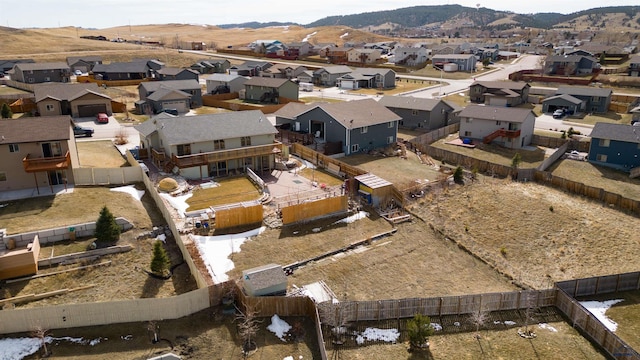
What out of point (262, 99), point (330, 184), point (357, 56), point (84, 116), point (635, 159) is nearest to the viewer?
point (330, 184)

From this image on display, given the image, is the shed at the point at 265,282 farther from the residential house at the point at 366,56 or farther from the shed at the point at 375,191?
the residential house at the point at 366,56

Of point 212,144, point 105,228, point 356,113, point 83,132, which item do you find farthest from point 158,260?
point 83,132

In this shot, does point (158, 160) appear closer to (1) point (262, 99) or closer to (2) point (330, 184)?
(2) point (330, 184)

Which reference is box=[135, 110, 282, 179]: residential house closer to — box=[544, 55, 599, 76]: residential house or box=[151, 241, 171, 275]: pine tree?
box=[151, 241, 171, 275]: pine tree

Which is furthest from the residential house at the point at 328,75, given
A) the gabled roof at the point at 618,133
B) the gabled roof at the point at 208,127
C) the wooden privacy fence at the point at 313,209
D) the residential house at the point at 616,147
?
Answer: the wooden privacy fence at the point at 313,209

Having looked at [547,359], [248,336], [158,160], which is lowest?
[547,359]

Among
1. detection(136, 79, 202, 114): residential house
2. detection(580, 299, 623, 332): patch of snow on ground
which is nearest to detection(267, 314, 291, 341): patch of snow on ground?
detection(580, 299, 623, 332): patch of snow on ground

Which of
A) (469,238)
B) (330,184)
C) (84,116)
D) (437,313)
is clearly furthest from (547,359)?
(84,116)
